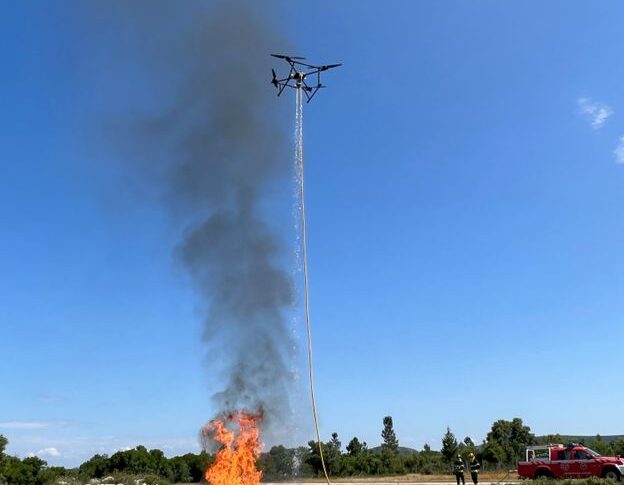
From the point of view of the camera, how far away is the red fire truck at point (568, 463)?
28.3 meters

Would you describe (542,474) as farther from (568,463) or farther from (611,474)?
(611,474)

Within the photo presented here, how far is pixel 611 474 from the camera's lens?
28062 mm

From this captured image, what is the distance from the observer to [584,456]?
2923cm

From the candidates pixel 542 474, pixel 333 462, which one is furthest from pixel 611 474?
pixel 333 462

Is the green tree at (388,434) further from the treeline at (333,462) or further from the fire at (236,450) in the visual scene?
the fire at (236,450)

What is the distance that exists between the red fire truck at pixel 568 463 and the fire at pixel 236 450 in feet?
49.4

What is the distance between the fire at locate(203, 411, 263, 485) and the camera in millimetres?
25094

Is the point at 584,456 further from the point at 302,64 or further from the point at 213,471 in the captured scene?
the point at 302,64

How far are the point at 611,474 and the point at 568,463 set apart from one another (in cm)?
202

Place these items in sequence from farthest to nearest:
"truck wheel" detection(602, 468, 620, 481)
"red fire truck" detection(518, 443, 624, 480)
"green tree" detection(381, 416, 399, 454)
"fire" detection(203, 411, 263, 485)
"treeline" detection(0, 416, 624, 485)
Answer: "green tree" detection(381, 416, 399, 454) < "treeline" detection(0, 416, 624, 485) < "red fire truck" detection(518, 443, 624, 480) < "truck wheel" detection(602, 468, 620, 481) < "fire" detection(203, 411, 263, 485)

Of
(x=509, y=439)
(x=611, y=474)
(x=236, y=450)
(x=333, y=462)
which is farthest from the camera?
(x=509, y=439)

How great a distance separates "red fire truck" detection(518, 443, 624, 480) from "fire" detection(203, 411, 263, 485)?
15066 mm

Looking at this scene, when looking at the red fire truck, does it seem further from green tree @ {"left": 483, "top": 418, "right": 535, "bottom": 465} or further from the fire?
green tree @ {"left": 483, "top": 418, "right": 535, "bottom": 465}

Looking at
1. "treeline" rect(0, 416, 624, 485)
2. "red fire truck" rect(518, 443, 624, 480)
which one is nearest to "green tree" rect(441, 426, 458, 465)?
"treeline" rect(0, 416, 624, 485)
